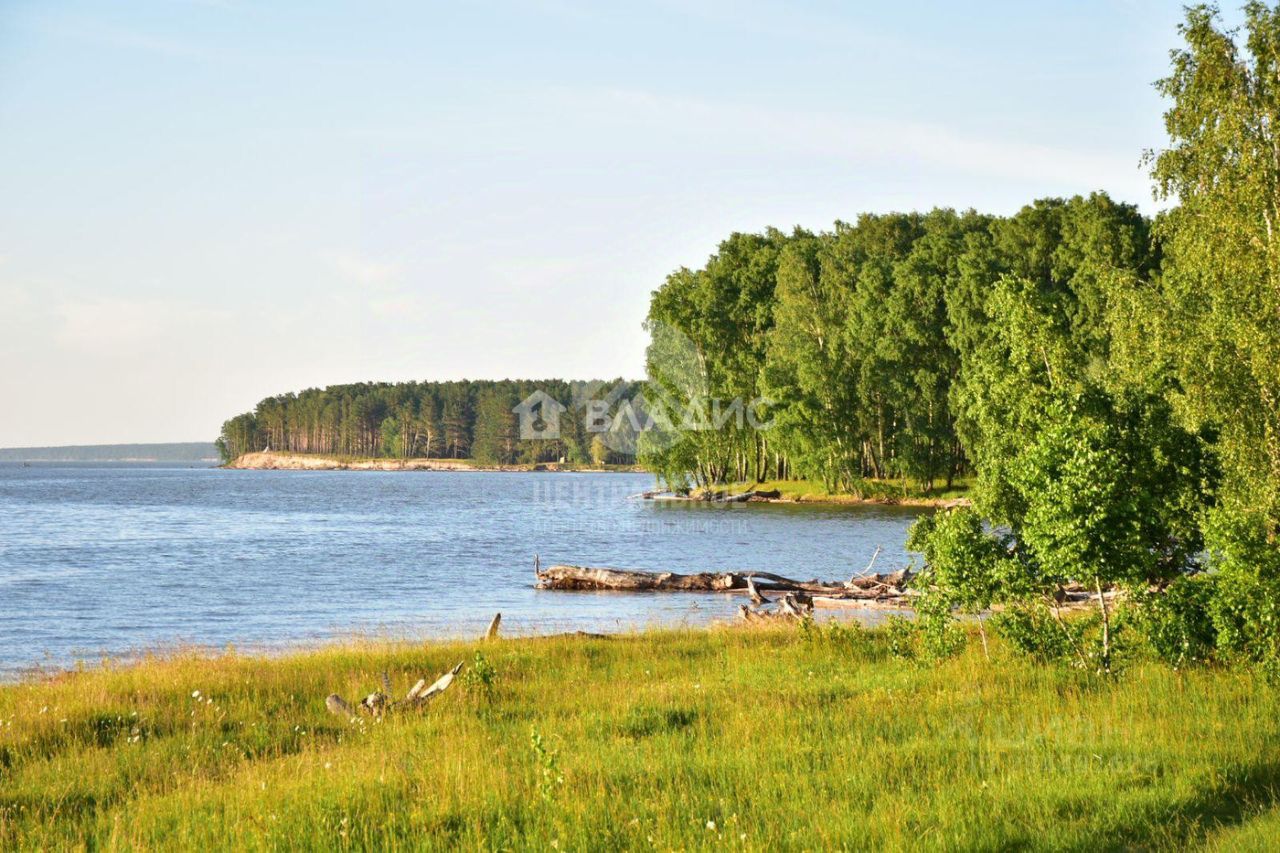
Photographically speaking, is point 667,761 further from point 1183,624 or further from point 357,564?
point 357,564

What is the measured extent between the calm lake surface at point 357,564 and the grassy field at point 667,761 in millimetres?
10822

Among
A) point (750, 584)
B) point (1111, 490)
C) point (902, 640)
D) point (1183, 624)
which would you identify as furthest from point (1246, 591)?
point (750, 584)

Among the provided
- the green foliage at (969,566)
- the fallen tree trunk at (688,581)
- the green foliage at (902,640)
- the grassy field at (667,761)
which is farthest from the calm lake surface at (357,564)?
the green foliage at (969,566)

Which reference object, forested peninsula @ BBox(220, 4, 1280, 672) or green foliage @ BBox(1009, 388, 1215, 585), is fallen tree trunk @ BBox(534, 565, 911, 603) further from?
green foliage @ BBox(1009, 388, 1215, 585)

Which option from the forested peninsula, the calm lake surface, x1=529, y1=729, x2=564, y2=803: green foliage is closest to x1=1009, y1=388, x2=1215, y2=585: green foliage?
the forested peninsula

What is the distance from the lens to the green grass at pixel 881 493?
82.2 metres

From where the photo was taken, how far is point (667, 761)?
456 inches

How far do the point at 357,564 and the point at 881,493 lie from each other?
4654cm

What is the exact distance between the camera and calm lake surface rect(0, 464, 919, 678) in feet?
99.6

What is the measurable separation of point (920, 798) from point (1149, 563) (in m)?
7.74

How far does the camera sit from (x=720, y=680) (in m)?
17.4

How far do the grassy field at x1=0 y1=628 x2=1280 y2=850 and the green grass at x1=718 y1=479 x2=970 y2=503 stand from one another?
66179 mm

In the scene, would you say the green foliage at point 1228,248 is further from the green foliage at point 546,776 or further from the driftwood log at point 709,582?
the green foliage at point 546,776

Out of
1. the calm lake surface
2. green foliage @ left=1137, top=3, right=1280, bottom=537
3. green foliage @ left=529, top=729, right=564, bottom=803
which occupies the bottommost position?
the calm lake surface
